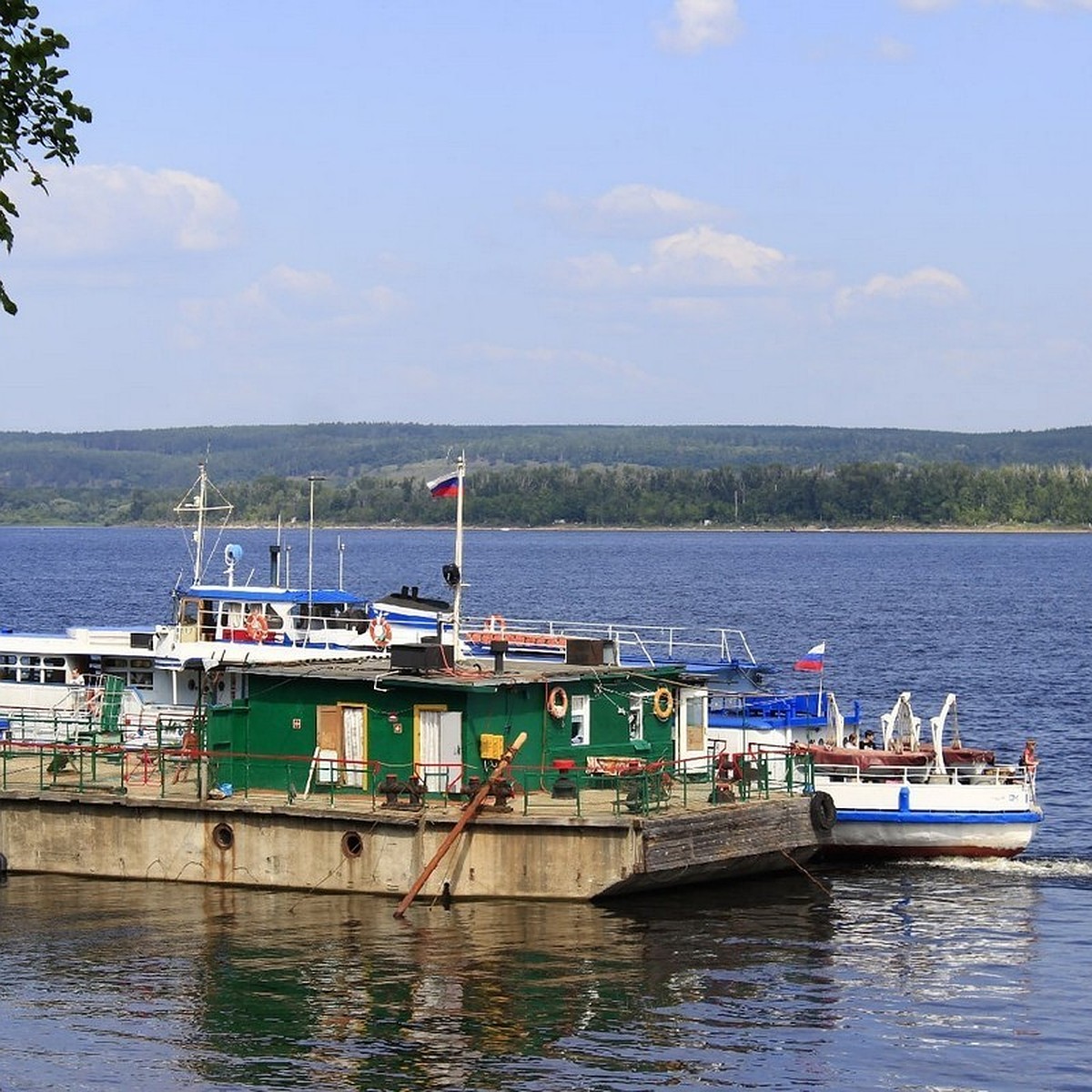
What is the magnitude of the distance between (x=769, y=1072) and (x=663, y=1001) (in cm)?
363

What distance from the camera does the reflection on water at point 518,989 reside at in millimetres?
28750

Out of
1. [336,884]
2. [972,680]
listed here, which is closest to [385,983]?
[336,884]

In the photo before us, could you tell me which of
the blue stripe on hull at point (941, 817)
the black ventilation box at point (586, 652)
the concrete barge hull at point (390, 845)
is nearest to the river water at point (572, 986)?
the concrete barge hull at point (390, 845)

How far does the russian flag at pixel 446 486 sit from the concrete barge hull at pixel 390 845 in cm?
826

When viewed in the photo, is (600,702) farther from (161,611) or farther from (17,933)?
(161,611)

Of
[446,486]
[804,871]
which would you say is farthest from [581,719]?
[446,486]

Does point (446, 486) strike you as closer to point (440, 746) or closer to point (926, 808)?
point (440, 746)

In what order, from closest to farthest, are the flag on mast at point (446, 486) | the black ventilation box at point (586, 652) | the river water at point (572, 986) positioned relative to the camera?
the river water at point (572, 986), the black ventilation box at point (586, 652), the flag on mast at point (446, 486)

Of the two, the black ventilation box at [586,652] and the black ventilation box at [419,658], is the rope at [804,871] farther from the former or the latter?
the black ventilation box at [419,658]

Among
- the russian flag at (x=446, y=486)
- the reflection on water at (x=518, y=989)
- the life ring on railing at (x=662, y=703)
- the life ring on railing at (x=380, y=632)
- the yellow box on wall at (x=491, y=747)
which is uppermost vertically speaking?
the russian flag at (x=446, y=486)

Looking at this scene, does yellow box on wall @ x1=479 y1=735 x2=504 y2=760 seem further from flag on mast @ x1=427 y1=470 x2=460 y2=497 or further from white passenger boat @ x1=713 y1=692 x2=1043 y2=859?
white passenger boat @ x1=713 y1=692 x2=1043 y2=859

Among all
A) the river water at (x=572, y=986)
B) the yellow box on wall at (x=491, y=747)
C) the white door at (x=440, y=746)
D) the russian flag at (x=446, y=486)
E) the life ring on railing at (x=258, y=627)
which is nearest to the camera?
the river water at (x=572, y=986)

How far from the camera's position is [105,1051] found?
2922cm

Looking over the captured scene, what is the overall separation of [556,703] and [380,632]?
12388mm
